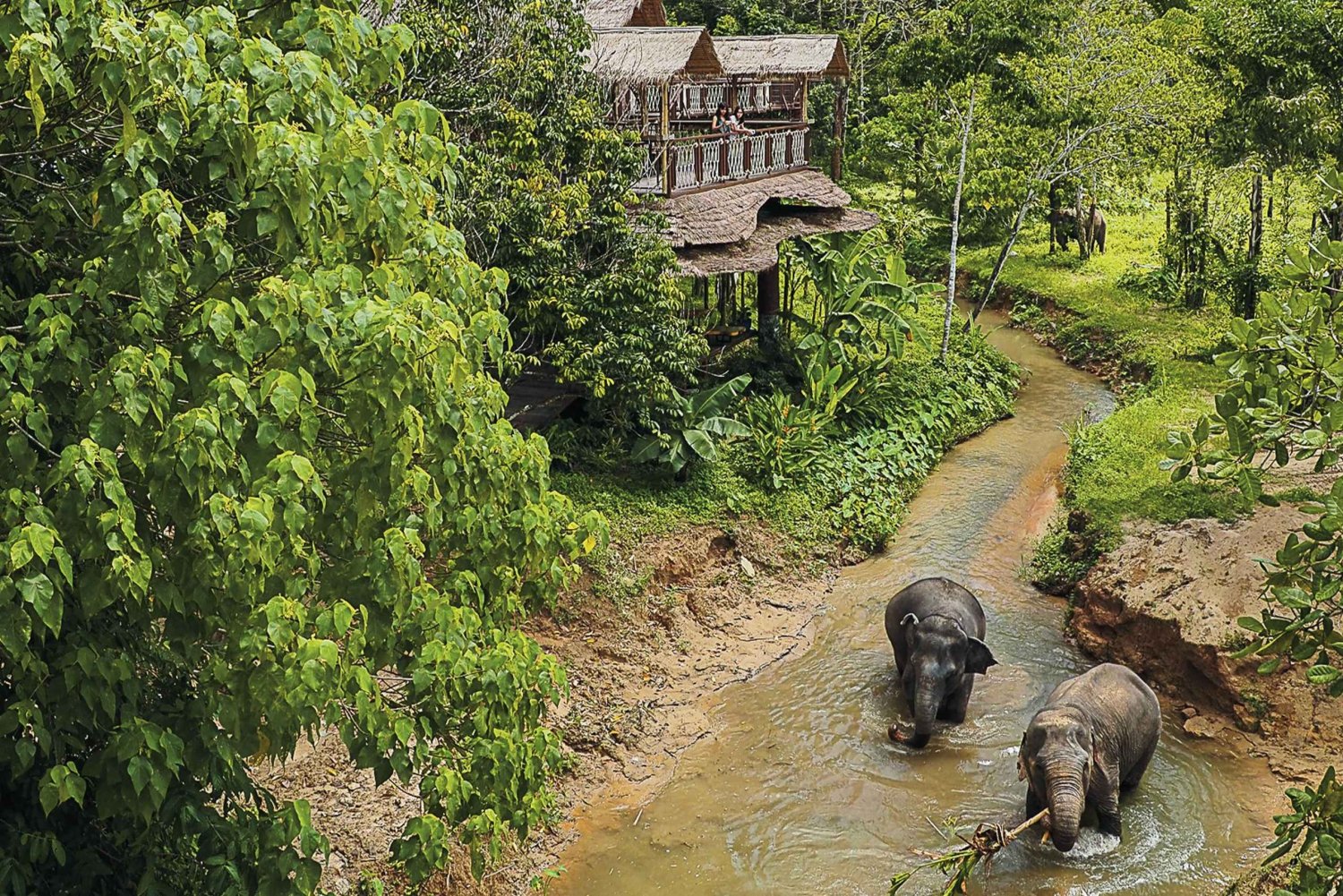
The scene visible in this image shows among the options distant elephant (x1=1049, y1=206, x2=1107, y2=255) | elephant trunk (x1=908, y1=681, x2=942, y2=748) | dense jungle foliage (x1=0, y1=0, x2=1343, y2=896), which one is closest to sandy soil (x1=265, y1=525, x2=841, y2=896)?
dense jungle foliage (x1=0, y1=0, x2=1343, y2=896)

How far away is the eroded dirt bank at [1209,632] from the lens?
10.7 m

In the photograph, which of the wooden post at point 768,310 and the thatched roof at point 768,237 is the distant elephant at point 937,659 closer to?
the thatched roof at point 768,237

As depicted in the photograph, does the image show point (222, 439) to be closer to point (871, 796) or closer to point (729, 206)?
point (871, 796)

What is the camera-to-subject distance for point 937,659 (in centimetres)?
1087

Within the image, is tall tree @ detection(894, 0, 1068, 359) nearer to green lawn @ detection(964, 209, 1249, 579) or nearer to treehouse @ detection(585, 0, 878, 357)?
green lawn @ detection(964, 209, 1249, 579)

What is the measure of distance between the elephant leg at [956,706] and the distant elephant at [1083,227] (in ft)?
66.1

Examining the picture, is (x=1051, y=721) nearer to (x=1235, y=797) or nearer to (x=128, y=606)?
(x=1235, y=797)

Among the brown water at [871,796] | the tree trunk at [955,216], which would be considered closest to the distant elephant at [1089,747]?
the brown water at [871,796]

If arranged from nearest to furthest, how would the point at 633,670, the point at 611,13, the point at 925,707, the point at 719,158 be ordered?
the point at 925,707 → the point at 633,670 → the point at 719,158 → the point at 611,13

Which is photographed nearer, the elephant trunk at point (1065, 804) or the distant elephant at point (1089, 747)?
the elephant trunk at point (1065, 804)

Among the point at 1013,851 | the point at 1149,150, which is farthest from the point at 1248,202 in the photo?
the point at 1013,851

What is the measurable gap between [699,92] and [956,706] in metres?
16.5

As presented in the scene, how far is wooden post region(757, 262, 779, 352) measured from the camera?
1914 centimetres

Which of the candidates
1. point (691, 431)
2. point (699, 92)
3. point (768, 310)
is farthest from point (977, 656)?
point (699, 92)
